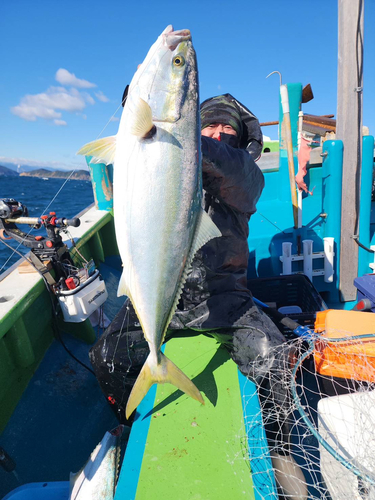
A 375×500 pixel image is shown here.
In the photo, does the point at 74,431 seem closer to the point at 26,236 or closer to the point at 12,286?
the point at 12,286

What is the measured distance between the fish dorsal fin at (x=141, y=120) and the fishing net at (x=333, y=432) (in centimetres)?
161

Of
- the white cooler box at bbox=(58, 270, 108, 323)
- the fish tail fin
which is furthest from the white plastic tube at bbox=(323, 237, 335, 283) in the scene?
the fish tail fin

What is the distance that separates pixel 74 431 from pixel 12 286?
142cm

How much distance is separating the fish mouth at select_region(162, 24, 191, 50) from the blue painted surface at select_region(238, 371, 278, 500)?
6.69 feet

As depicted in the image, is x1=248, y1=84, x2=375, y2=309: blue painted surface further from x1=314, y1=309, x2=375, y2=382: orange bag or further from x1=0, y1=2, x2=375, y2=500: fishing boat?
x1=314, y1=309, x2=375, y2=382: orange bag

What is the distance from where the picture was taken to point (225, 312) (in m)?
2.36

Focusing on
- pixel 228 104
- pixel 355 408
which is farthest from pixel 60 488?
pixel 228 104

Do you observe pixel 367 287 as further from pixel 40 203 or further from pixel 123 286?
pixel 40 203

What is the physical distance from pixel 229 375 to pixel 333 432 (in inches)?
29.0

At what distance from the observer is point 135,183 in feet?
4.82

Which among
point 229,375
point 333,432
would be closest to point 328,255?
point 229,375

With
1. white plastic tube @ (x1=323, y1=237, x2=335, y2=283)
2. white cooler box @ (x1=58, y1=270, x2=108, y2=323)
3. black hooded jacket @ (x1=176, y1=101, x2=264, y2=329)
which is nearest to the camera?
black hooded jacket @ (x1=176, y1=101, x2=264, y2=329)

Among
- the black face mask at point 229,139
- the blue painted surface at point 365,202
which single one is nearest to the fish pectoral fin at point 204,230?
the black face mask at point 229,139

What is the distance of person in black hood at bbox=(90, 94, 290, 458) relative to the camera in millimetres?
2125
